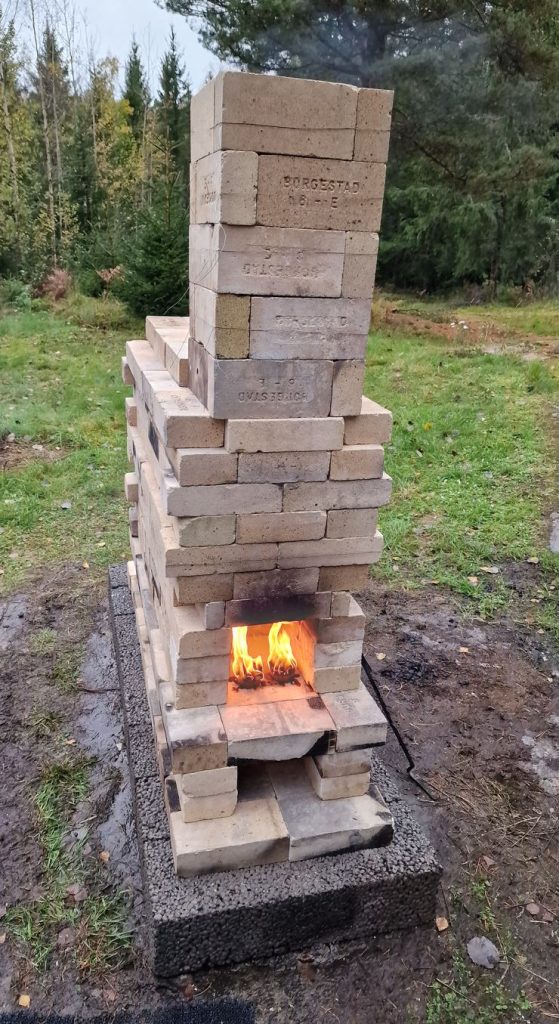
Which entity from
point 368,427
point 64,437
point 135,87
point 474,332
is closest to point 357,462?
point 368,427

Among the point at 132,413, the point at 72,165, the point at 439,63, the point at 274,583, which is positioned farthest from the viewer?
the point at 72,165

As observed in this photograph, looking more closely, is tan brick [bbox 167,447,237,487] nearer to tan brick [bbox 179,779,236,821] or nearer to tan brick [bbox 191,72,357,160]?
tan brick [bbox 191,72,357,160]

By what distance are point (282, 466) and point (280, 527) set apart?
0.24 m

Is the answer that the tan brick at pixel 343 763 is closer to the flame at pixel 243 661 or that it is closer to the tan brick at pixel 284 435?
the flame at pixel 243 661

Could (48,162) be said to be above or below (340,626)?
above

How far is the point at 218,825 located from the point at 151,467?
5.49ft

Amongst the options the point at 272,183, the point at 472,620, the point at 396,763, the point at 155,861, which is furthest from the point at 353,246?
the point at 472,620

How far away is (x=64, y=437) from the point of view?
816 cm

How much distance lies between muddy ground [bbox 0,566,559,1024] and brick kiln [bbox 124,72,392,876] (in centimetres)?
47

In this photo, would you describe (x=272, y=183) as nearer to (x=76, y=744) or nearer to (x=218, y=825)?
(x=218, y=825)

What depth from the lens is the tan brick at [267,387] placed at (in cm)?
244

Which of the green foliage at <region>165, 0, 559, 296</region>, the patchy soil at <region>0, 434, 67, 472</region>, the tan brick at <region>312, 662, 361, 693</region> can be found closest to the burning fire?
the tan brick at <region>312, 662, 361, 693</region>

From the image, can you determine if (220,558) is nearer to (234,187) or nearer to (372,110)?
(234,187)

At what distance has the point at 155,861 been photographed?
280 cm
